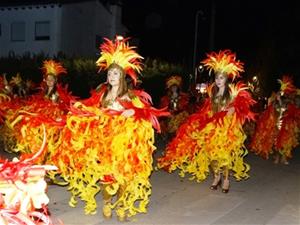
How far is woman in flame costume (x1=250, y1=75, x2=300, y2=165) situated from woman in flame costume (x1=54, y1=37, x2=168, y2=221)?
6.37 meters

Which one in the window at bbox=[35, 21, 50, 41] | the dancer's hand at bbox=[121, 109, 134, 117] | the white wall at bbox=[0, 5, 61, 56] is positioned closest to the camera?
the dancer's hand at bbox=[121, 109, 134, 117]

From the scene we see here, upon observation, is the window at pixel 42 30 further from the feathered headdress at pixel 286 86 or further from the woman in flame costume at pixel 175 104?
the feathered headdress at pixel 286 86

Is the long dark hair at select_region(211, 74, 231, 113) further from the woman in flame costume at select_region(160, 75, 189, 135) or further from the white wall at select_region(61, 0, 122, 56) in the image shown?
the white wall at select_region(61, 0, 122, 56)

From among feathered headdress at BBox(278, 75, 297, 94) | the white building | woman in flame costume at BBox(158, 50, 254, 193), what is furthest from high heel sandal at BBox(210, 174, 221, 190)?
the white building

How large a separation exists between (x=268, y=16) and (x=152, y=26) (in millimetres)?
11457

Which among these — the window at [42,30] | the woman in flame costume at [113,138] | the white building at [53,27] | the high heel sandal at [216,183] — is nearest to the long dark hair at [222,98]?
the high heel sandal at [216,183]

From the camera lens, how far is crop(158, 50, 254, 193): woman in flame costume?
8477 mm

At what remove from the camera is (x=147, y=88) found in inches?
894

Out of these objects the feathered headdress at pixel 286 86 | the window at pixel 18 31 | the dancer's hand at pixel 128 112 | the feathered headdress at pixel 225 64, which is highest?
the window at pixel 18 31

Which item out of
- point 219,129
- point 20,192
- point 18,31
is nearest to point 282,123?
point 219,129

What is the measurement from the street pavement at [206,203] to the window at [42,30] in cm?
2278

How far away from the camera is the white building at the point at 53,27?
103 ft

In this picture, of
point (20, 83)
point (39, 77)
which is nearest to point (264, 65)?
point (39, 77)

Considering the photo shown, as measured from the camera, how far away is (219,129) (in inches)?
333
